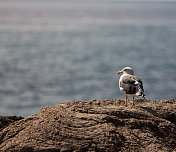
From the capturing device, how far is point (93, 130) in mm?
8086

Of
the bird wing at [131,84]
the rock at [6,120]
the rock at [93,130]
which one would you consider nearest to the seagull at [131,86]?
the bird wing at [131,84]

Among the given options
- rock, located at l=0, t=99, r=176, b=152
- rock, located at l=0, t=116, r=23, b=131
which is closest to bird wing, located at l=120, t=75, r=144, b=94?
rock, located at l=0, t=99, r=176, b=152

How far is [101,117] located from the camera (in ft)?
27.9

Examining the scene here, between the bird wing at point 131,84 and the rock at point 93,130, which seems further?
the bird wing at point 131,84

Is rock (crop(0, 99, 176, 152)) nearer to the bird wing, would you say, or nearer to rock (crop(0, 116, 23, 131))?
rock (crop(0, 116, 23, 131))

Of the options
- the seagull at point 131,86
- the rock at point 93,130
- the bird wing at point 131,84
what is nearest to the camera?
the rock at point 93,130

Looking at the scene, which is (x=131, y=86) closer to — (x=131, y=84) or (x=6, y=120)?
(x=131, y=84)

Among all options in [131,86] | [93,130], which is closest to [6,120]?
[93,130]

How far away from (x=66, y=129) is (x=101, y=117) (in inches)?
40.0

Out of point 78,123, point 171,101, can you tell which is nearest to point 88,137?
point 78,123

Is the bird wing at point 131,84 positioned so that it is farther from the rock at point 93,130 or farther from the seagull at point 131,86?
the rock at point 93,130

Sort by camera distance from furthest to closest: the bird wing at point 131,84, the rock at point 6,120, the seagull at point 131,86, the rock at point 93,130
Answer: the bird wing at point 131,84 → the seagull at point 131,86 → the rock at point 6,120 → the rock at point 93,130

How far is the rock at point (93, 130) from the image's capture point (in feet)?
25.6

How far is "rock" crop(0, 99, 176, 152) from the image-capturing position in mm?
7797
